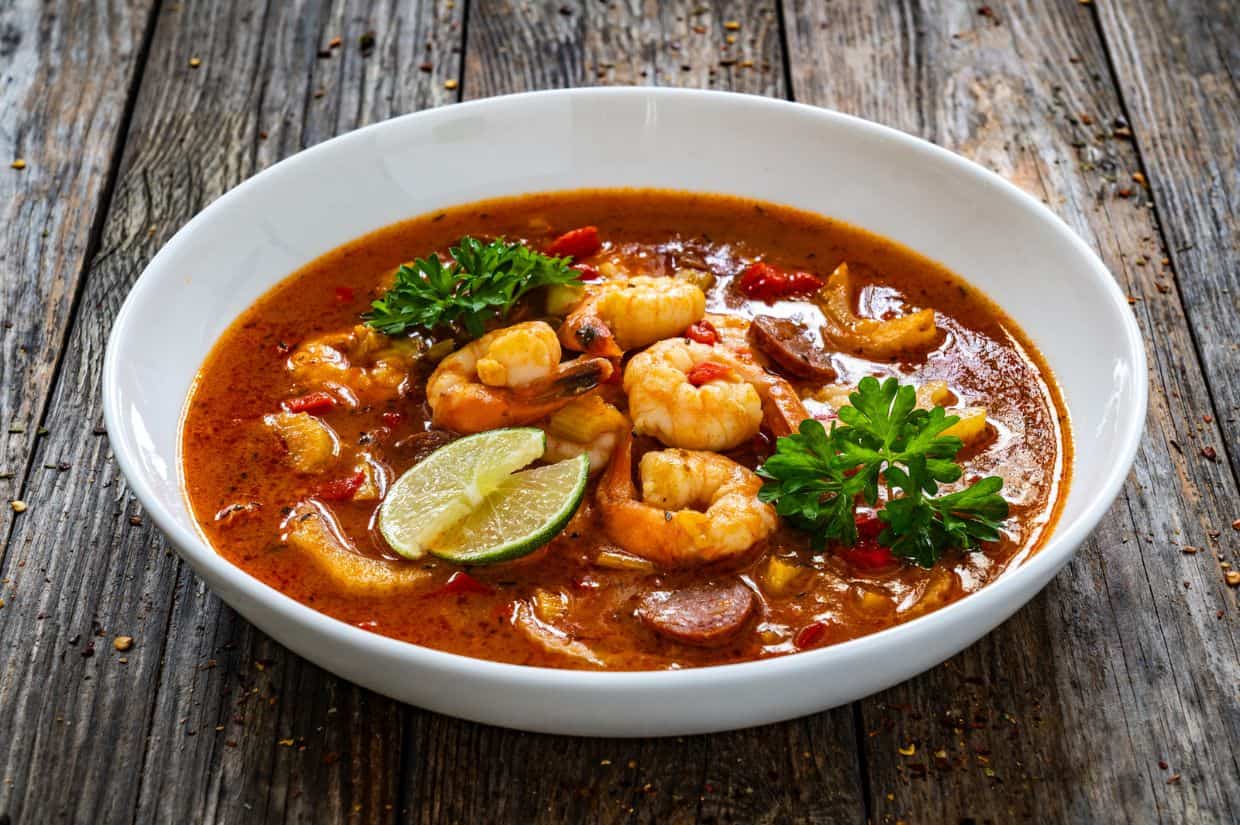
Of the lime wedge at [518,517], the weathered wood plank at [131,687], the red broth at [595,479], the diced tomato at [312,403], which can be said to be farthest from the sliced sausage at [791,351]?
the weathered wood plank at [131,687]

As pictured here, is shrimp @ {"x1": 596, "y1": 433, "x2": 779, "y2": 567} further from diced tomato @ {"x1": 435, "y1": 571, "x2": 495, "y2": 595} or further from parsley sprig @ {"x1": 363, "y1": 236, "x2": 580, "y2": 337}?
parsley sprig @ {"x1": 363, "y1": 236, "x2": 580, "y2": 337}

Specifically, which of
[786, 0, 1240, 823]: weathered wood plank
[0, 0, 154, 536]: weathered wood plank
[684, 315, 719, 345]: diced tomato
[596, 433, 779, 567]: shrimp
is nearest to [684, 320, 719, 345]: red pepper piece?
[684, 315, 719, 345]: diced tomato

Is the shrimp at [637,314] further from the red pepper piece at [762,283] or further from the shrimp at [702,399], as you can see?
the red pepper piece at [762,283]

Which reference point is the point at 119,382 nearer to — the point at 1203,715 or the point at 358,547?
the point at 358,547

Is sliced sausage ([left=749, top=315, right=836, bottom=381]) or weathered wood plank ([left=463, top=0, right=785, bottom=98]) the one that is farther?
weathered wood plank ([left=463, top=0, right=785, bottom=98])

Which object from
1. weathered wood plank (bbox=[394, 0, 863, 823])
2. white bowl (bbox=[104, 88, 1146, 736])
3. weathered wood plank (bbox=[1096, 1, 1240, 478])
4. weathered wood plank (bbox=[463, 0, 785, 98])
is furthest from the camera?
weathered wood plank (bbox=[463, 0, 785, 98])

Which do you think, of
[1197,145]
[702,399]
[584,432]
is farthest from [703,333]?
[1197,145]
